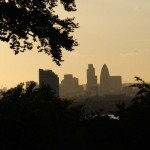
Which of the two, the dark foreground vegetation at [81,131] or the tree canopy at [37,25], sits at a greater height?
the tree canopy at [37,25]

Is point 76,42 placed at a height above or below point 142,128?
above

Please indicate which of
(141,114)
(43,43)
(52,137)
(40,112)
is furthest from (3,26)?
(141,114)

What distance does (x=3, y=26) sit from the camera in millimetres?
18422

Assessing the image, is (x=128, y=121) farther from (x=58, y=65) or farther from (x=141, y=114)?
(x=58, y=65)

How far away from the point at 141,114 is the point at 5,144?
4.33 metres

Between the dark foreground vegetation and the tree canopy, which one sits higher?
the tree canopy

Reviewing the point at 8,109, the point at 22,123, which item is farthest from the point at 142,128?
the point at 8,109

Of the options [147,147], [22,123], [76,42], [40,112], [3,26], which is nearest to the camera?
[147,147]

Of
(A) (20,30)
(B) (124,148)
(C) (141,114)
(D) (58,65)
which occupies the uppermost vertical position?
(A) (20,30)

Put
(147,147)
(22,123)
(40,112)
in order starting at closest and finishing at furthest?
(147,147)
(22,123)
(40,112)

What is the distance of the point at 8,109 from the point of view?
50.9 feet

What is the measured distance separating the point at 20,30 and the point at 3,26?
28.6 inches

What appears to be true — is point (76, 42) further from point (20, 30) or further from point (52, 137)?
point (52, 137)

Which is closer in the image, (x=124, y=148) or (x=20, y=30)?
(x=124, y=148)
